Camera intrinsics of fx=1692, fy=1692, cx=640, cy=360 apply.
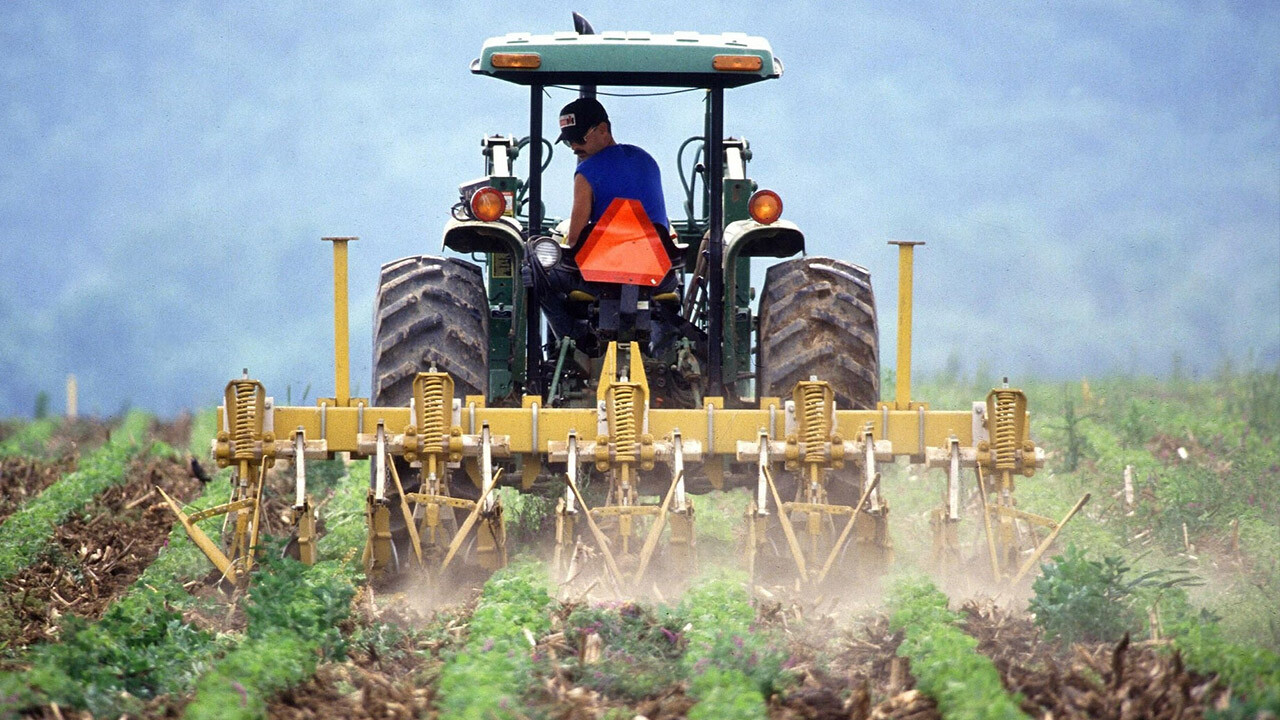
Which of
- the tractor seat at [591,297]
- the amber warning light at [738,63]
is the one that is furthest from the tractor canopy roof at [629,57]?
the tractor seat at [591,297]

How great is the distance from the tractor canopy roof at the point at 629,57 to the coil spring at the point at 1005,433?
190cm

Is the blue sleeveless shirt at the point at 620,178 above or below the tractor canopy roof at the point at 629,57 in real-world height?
below

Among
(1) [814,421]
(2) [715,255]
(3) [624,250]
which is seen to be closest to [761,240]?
(2) [715,255]

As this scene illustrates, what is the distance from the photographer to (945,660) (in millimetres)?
5605

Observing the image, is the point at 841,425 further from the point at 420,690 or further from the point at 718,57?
the point at 420,690

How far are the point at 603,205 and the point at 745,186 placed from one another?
3.06 feet

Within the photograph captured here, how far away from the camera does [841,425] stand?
7.97m

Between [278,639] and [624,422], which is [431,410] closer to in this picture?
[624,422]

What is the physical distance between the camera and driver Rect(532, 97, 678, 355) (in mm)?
8562

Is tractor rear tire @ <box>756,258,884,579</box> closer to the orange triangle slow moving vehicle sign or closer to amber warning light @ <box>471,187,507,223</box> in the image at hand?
the orange triangle slow moving vehicle sign

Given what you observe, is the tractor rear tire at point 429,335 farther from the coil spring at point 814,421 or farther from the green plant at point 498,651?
the coil spring at point 814,421

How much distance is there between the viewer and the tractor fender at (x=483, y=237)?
27.5 ft

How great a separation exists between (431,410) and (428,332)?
0.79 metres

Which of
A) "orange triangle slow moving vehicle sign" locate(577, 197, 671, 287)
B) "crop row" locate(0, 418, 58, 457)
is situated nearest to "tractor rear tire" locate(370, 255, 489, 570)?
"orange triangle slow moving vehicle sign" locate(577, 197, 671, 287)
